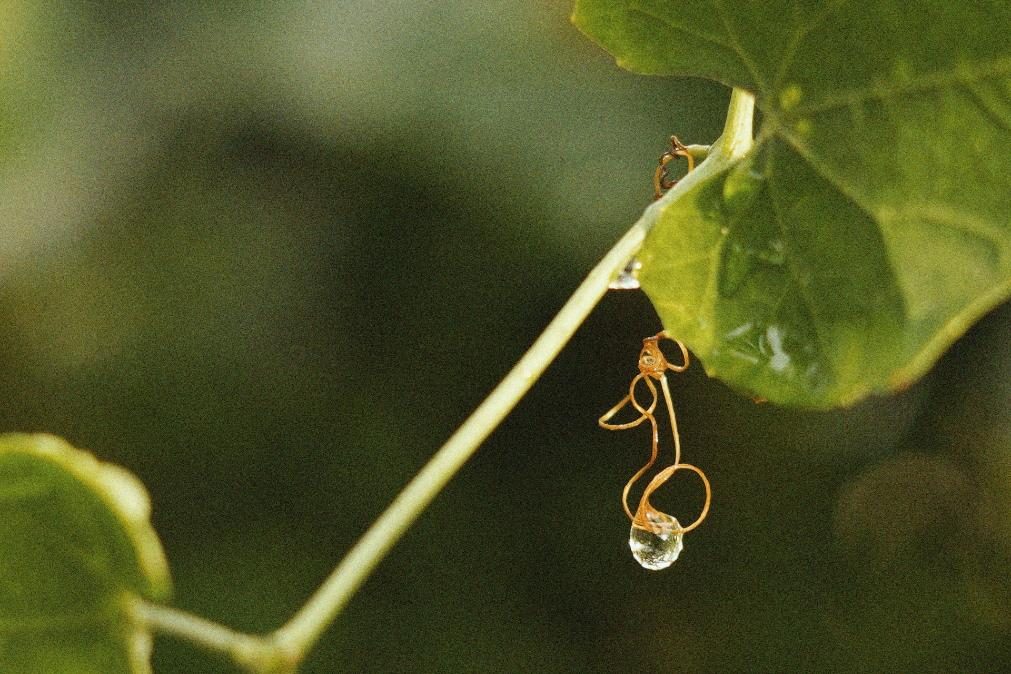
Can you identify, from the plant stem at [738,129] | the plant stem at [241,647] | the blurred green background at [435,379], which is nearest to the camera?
the plant stem at [241,647]

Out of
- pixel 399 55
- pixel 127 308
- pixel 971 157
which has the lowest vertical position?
pixel 127 308

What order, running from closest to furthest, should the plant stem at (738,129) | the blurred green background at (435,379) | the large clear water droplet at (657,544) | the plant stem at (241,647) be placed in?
the plant stem at (241,647)
the plant stem at (738,129)
the large clear water droplet at (657,544)
the blurred green background at (435,379)

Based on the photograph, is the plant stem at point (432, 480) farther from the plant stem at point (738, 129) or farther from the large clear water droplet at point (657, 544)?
the large clear water droplet at point (657, 544)

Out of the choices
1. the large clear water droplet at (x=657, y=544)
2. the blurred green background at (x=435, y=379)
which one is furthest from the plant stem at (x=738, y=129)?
the blurred green background at (x=435, y=379)

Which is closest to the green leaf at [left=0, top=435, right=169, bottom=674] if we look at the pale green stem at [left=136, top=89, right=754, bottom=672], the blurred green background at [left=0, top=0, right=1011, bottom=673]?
the pale green stem at [left=136, top=89, right=754, bottom=672]

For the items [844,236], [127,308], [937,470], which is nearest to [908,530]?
[937,470]

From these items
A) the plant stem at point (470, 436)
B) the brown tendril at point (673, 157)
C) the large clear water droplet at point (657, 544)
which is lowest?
the large clear water droplet at point (657, 544)

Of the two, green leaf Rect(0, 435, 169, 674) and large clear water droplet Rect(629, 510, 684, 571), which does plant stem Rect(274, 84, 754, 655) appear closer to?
green leaf Rect(0, 435, 169, 674)

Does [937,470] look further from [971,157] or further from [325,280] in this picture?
[971,157]
